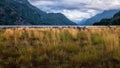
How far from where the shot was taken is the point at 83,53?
13633mm

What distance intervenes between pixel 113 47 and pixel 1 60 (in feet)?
15.8

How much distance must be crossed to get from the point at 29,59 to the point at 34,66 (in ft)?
1.96

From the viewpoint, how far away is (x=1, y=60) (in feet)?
42.7

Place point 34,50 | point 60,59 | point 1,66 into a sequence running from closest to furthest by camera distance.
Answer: point 1,66 < point 60,59 < point 34,50

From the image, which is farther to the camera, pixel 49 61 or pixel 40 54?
pixel 40 54

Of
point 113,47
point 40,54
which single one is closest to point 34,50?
point 40,54

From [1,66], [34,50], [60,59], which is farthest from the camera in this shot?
[34,50]

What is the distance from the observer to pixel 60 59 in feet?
43.5

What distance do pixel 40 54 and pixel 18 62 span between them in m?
1.37

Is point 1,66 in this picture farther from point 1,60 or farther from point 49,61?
point 49,61

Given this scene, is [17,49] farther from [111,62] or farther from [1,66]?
[111,62]

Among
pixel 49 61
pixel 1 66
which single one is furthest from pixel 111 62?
pixel 1 66

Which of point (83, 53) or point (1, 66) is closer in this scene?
point (1, 66)

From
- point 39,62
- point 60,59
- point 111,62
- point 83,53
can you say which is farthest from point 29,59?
point 111,62
